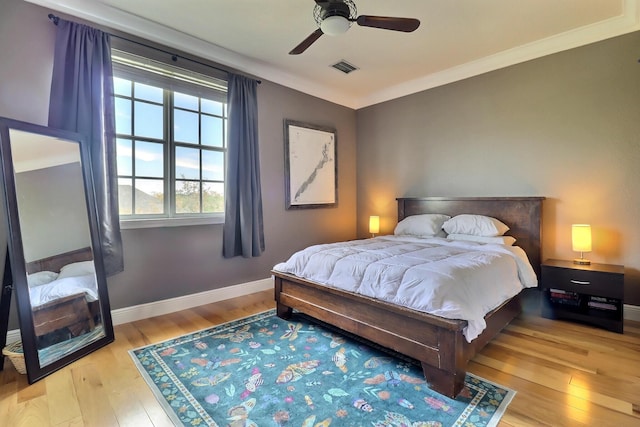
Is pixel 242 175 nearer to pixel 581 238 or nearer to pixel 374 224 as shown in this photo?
pixel 374 224

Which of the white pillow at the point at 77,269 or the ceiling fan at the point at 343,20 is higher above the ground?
the ceiling fan at the point at 343,20

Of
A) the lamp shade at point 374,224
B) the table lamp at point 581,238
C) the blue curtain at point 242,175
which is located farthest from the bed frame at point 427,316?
the lamp shade at point 374,224

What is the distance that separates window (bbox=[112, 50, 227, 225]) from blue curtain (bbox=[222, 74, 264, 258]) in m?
0.18

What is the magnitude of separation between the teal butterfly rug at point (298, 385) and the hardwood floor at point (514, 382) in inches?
4.7

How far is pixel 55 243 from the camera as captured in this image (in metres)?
2.23

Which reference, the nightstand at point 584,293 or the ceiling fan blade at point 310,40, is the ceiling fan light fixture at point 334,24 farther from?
the nightstand at point 584,293

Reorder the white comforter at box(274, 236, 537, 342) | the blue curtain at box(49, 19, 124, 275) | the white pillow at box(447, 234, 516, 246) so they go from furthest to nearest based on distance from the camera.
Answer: the white pillow at box(447, 234, 516, 246), the blue curtain at box(49, 19, 124, 275), the white comforter at box(274, 236, 537, 342)

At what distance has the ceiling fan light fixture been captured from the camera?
2.08 m

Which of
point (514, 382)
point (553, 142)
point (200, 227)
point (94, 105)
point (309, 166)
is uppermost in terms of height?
point (94, 105)

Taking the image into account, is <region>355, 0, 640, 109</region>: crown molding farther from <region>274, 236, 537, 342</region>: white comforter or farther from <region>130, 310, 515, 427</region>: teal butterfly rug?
<region>130, 310, 515, 427</region>: teal butterfly rug

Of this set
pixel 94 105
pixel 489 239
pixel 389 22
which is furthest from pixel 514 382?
pixel 94 105

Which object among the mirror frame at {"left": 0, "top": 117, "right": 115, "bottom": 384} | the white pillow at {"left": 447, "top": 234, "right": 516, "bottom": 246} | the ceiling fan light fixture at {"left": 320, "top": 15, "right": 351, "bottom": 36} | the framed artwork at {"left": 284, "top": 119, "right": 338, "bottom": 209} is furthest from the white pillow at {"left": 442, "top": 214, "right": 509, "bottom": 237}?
the mirror frame at {"left": 0, "top": 117, "right": 115, "bottom": 384}

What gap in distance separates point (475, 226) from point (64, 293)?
3.77 metres

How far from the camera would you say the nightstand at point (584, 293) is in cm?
263
